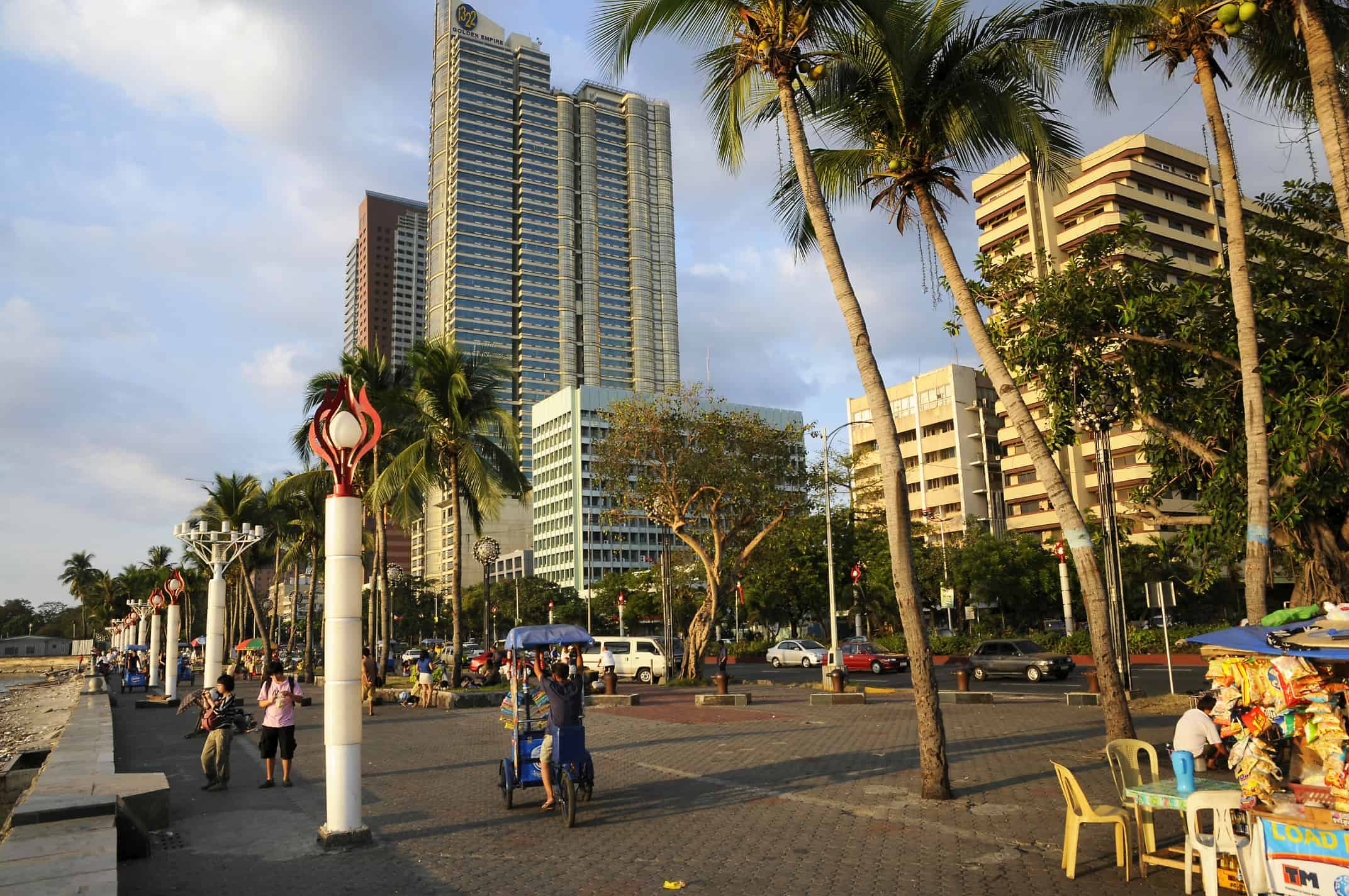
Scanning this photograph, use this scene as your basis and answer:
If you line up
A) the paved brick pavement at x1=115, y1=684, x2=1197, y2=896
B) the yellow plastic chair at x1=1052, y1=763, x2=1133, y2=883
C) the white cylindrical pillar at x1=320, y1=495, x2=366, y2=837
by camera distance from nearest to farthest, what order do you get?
the yellow plastic chair at x1=1052, y1=763, x2=1133, y2=883 < the paved brick pavement at x1=115, y1=684, x2=1197, y2=896 < the white cylindrical pillar at x1=320, y1=495, x2=366, y2=837

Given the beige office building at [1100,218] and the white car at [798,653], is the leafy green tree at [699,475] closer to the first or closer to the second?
the white car at [798,653]

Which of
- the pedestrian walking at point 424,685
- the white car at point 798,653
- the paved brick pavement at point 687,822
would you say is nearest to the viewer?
the paved brick pavement at point 687,822

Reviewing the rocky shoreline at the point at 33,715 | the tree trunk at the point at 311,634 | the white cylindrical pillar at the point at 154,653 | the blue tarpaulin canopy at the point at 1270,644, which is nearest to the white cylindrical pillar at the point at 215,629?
the rocky shoreline at the point at 33,715

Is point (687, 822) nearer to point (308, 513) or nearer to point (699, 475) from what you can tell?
point (699, 475)

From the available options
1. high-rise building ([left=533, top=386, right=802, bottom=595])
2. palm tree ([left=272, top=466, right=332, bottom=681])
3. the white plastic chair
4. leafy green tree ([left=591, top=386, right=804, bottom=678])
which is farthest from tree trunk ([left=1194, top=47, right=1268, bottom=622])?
high-rise building ([left=533, top=386, right=802, bottom=595])

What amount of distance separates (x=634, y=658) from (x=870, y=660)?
9.84 metres

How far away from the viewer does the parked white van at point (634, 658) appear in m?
36.2

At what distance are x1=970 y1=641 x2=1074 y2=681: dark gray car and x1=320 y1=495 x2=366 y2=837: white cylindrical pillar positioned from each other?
27.3 m

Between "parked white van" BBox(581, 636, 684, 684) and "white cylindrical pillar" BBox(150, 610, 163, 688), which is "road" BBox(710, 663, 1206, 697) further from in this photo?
"white cylindrical pillar" BBox(150, 610, 163, 688)

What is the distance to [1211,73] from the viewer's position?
1355 centimetres

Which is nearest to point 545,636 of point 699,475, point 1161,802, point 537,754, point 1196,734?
point 537,754

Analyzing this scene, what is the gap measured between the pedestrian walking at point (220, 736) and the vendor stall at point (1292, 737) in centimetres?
1162

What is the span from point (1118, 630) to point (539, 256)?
510 ft

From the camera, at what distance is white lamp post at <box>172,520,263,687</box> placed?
72.7 feet
